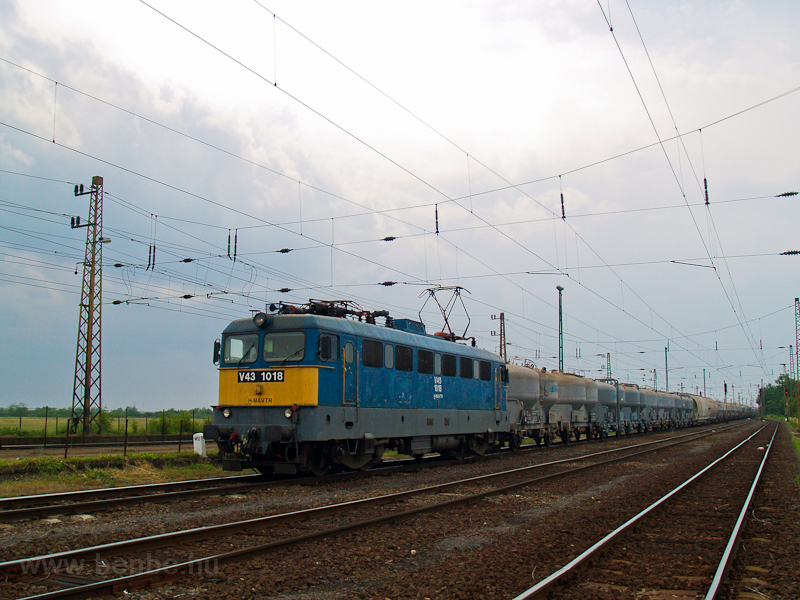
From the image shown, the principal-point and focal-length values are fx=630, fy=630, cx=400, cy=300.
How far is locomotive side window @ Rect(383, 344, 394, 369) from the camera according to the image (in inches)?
667

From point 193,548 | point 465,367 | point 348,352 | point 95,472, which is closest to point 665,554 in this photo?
point 193,548

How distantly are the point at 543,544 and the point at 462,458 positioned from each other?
44.2 feet

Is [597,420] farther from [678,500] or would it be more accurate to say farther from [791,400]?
[791,400]

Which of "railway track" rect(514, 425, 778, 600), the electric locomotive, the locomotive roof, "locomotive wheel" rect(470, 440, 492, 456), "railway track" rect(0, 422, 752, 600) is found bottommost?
"locomotive wheel" rect(470, 440, 492, 456)

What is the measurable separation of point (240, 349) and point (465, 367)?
28.2 ft

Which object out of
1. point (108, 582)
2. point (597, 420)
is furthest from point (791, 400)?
point (108, 582)

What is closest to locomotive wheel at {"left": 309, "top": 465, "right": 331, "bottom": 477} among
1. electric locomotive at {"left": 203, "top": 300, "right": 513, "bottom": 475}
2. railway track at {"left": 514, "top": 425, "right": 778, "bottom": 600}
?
electric locomotive at {"left": 203, "top": 300, "right": 513, "bottom": 475}

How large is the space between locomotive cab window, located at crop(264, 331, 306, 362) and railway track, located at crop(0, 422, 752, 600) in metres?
4.23

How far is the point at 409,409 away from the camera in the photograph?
701 inches

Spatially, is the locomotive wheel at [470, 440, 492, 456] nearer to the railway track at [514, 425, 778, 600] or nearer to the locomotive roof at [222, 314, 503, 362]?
the locomotive roof at [222, 314, 503, 362]

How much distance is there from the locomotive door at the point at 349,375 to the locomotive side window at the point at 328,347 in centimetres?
31

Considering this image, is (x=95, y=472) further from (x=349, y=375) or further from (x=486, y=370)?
(x=486, y=370)

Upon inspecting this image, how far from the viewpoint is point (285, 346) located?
49.0 feet

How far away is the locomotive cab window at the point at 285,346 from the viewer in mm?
14664
